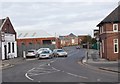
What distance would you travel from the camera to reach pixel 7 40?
44.8 meters

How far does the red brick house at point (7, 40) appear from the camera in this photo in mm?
42794

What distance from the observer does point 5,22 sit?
44781 mm

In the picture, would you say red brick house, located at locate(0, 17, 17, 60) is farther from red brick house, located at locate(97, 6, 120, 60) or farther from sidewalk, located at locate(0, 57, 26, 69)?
red brick house, located at locate(97, 6, 120, 60)

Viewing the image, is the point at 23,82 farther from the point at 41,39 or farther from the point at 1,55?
the point at 41,39

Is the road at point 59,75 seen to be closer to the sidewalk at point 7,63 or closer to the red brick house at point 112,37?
the sidewalk at point 7,63

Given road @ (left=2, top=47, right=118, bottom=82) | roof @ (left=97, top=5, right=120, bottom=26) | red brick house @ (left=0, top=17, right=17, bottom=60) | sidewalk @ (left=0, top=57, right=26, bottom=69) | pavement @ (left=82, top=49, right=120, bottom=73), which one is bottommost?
sidewalk @ (left=0, top=57, right=26, bottom=69)

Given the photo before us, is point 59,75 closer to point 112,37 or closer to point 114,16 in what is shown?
point 112,37

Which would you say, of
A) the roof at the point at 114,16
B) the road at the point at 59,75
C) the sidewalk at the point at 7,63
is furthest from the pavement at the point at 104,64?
the sidewalk at the point at 7,63

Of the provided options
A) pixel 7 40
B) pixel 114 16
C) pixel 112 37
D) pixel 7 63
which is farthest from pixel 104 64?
pixel 7 40

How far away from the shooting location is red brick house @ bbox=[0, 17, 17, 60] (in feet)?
140

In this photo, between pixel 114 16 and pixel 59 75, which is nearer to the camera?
pixel 59 75

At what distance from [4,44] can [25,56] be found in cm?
565

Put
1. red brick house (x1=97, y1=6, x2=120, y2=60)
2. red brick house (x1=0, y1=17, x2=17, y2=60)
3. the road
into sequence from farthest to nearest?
red brick house (x1=0, y1=17, x2=17, y2=60) → red brick house (x1=97, y1=6, x2=120, y2=60) → the road

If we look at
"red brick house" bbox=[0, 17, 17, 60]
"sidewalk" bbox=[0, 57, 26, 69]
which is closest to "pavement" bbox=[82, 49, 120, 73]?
"sidewalk" bbox=[0, 57, 26, 69]
